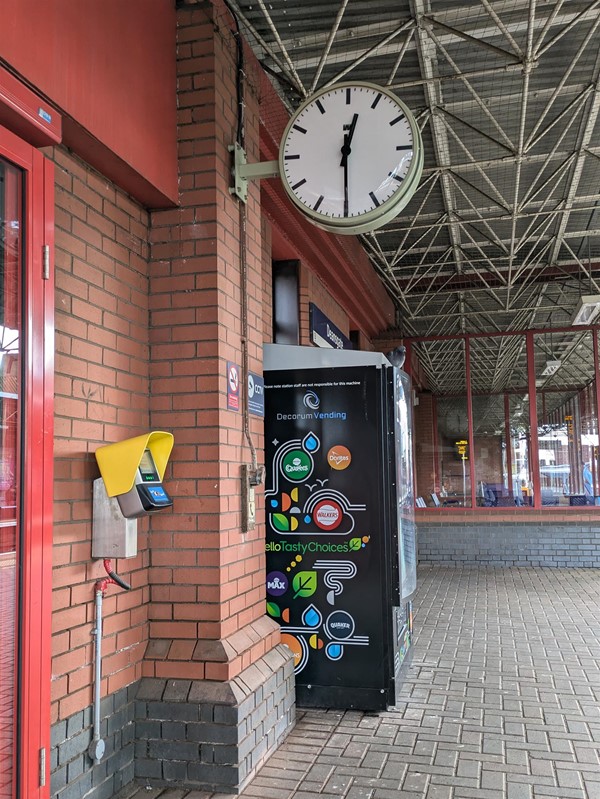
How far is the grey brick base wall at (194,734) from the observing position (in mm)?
3213

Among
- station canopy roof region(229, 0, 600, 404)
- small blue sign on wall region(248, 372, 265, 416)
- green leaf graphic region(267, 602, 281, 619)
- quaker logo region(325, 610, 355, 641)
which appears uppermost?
station canopy roof region(229, 0, 600, 404)

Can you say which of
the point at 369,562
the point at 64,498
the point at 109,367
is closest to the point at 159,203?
the point at 109,367

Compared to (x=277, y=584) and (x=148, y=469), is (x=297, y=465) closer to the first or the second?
(x=277, y=584)

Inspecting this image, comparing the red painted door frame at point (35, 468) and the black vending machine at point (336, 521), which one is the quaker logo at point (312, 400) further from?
the red painted door frame at point (35, 468)

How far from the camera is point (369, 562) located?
177 inches

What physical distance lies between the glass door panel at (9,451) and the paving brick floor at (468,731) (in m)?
1.09

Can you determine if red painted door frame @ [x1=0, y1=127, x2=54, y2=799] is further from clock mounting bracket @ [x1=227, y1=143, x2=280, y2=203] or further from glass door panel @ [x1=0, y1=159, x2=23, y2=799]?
Answer: clock mounting bracket @ [x1=227, y1=143, x2=280, y2=203]

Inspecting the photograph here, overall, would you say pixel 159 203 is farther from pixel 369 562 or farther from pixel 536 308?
pixel 536 308

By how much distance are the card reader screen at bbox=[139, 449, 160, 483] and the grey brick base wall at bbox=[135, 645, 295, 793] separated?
1.01 meters

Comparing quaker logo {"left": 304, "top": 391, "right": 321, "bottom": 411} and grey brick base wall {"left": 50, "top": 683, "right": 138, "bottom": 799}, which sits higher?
quaker logo {"left": 304, "top": 391, "right": 321, "bottom": 411}

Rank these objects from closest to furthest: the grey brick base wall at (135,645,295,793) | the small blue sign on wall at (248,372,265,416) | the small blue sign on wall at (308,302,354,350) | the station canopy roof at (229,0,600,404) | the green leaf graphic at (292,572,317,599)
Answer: the grey brick base wall at (135,645,295,793) < the small blue sign on wall at (248,372,265,416) < the green leaf graphic at (292,572,317,599) < the station canopy roof at (229,0,600,404) < the small blue sign on wall at (308,302,354,350)

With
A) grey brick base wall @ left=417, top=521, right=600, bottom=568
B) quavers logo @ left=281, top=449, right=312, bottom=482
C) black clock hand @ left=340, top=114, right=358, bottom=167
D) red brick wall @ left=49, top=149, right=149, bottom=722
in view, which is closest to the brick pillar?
red brick wall @ left=49, top=149, right=149, bottom=722

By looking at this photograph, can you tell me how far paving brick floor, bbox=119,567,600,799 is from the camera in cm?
336

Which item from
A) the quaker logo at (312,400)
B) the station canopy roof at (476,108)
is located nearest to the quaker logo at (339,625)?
the quaker logo at (312,400)
